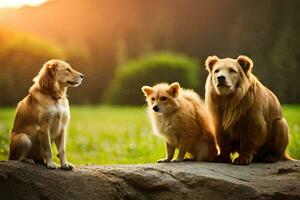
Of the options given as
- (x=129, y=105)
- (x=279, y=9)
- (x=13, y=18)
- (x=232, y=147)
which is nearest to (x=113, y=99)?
(x=129, y=105)

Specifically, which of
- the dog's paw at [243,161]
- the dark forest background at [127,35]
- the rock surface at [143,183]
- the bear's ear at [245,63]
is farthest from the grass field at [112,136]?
the bear's ear at [245,63]

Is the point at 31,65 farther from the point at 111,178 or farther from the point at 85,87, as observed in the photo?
the point at 111,178

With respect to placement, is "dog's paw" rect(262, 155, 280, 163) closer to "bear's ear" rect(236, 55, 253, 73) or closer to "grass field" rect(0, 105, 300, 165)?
"bear's ear" rect(236, 55, 253, 73)

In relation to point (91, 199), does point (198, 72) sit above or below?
above

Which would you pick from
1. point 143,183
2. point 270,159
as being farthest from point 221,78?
point 143,183

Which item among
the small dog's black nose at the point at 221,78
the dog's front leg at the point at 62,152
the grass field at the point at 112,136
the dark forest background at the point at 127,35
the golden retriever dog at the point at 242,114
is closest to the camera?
the dog's front leg at the point at 62,152

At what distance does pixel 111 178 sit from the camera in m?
5.54

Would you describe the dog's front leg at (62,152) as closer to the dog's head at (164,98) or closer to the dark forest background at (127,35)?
the dog's head at (164,98)

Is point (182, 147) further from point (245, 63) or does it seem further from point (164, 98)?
point (245, 63)

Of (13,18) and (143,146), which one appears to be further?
(13,18)

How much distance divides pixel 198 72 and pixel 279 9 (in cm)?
195

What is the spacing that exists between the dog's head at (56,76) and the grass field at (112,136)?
7.45 ft

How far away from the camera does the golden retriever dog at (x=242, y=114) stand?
6.01m

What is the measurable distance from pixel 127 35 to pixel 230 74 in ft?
28.5
